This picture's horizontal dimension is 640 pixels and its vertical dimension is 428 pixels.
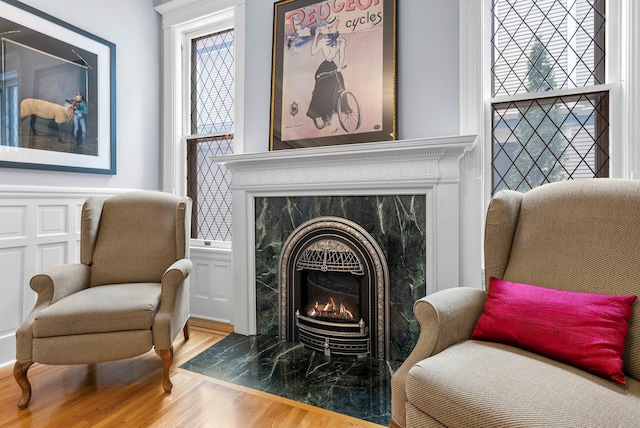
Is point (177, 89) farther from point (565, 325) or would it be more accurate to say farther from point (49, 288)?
point (565, 325)

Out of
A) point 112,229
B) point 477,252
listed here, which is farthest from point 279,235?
point 477,252

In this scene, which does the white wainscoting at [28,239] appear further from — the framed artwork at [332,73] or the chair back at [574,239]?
the chair back at [574,239]

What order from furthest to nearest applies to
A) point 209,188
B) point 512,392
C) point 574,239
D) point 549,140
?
point 209,188, point 549,140, point 574,239, point 512,392

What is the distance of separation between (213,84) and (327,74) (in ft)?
4.08

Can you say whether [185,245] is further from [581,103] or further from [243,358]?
[581,103]

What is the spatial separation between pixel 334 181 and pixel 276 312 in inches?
42.7

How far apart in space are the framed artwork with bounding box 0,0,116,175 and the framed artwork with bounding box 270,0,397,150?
144 cm

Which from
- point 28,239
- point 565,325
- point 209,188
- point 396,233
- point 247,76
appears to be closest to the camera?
point 565,325

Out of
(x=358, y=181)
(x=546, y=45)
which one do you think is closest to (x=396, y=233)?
(x=358, y=181)

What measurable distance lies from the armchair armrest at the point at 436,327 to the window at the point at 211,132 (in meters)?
2.07

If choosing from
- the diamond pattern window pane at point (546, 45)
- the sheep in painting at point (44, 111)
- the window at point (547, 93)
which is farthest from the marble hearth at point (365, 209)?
the sheep in painting at point (44, 111)

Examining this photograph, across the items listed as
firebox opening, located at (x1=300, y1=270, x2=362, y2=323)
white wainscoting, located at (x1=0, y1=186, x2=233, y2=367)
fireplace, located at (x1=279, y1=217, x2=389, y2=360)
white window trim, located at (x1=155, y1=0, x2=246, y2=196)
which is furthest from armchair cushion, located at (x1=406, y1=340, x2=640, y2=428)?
white window trim, located at (x1=155, y1=0, x2=246, y2=196)

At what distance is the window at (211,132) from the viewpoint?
3016 mm

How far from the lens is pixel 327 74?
7.98 feet
